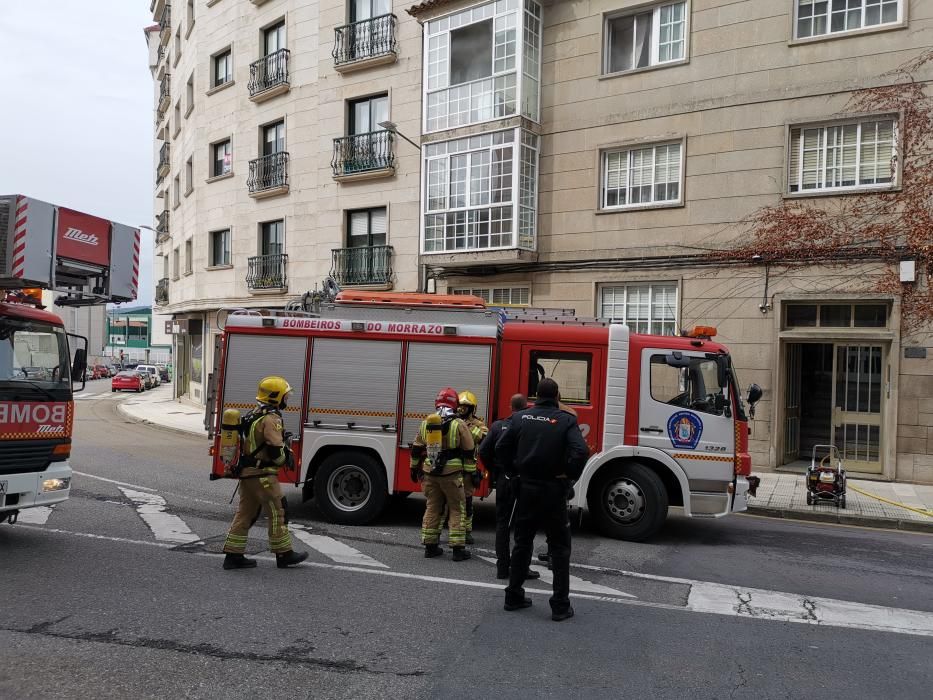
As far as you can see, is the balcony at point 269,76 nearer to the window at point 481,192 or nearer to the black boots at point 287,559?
the window at point 481,192

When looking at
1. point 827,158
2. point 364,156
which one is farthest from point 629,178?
point 364,156

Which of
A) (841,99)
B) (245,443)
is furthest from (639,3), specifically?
(245,443)

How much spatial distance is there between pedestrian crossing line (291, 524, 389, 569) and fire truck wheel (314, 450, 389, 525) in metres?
0.51

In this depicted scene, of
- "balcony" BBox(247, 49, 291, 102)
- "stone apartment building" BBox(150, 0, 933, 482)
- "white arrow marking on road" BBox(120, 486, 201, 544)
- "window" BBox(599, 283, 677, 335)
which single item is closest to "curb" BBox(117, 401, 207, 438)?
"stone apartment building" BBox(150, 0, 933, 482)

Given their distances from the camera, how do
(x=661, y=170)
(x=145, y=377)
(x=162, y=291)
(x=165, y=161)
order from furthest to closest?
(x=145, y=377), (x=165, y=161), (x=162, y=291), (x=661, y=170)

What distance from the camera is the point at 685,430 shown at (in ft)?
26.8

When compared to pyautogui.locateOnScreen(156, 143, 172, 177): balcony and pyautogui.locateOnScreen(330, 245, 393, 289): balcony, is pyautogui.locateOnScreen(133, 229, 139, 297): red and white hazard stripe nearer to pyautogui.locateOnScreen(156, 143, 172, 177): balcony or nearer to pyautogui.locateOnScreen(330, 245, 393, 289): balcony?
pyautogui.locateOnScreen(330, 245, 393, 289): balcony

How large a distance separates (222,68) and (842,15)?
19.6 metres

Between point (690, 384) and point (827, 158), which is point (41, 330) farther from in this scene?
point (827, 158)

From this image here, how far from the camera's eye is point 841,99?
43.2 ft

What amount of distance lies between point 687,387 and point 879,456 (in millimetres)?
7001

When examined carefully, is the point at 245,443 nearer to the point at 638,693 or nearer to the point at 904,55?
the point at 638,693

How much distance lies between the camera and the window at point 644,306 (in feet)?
49.1

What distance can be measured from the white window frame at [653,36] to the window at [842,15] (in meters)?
2.07
